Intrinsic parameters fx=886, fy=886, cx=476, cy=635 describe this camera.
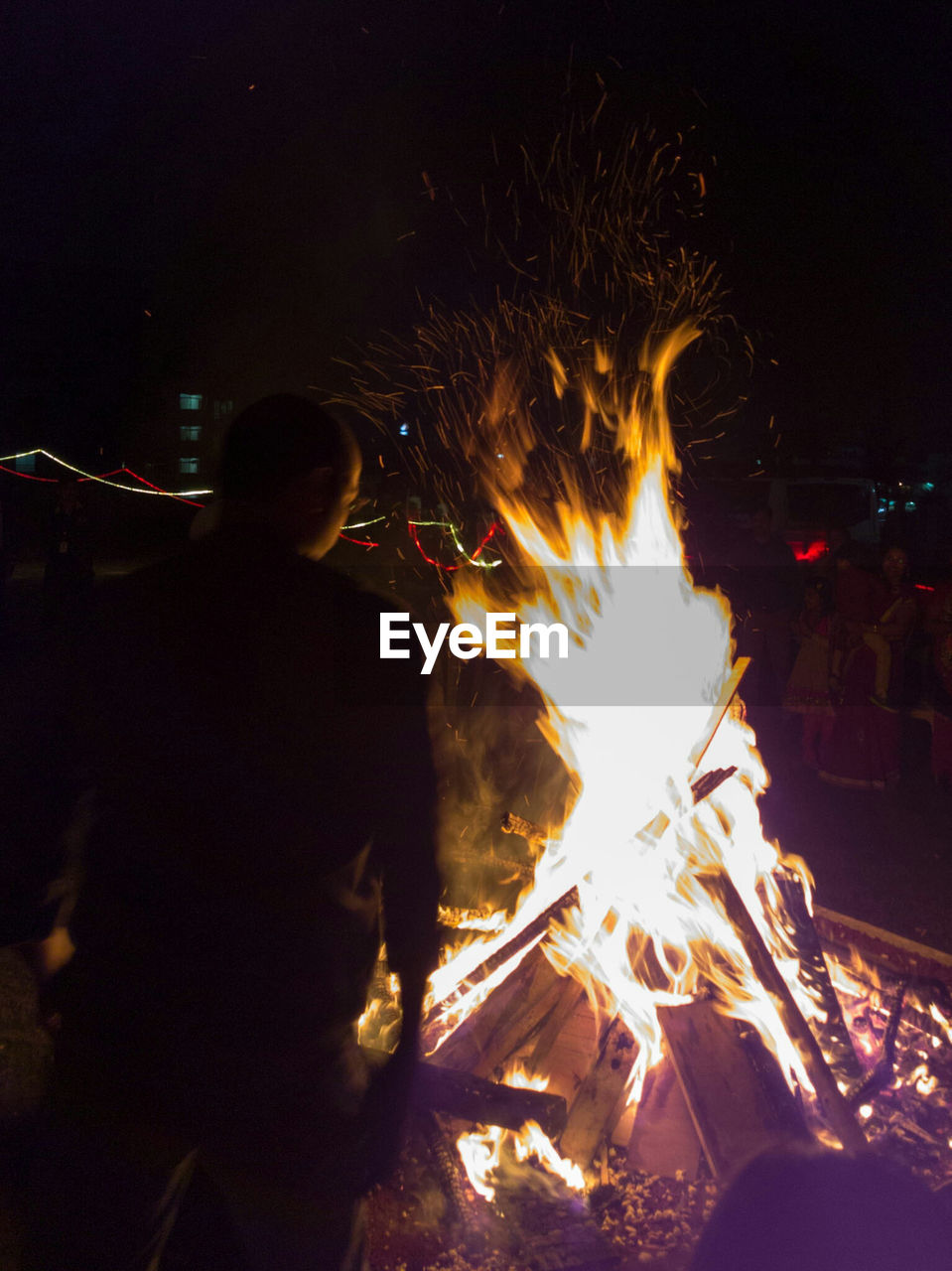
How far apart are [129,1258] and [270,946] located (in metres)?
Result: 0.69

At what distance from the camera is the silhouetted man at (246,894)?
1585mm

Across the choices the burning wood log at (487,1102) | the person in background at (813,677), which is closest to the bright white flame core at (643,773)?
the burning wood log at (487,1102)

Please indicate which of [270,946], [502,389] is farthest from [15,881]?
[502,389]

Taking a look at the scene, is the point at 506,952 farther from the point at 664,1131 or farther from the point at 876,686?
the point at 876,686

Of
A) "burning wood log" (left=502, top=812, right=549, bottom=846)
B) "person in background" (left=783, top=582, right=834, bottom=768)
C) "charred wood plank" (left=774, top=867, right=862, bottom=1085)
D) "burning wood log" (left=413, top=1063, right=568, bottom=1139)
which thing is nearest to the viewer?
"burning wood log" (left=413, top=1063, right=568, bottom=1139)

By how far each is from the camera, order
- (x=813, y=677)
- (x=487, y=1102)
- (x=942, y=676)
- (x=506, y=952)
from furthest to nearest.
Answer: (x=813, y=677), (x=942, y=676), (x=506, y=952), (x=487, y=1102)

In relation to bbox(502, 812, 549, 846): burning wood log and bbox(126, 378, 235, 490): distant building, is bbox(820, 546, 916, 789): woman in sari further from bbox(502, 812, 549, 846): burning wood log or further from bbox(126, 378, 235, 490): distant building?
bbox(126, 378, 235, 490): distant building

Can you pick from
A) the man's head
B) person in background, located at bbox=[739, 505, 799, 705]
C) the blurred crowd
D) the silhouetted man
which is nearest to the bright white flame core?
the silhouetted man

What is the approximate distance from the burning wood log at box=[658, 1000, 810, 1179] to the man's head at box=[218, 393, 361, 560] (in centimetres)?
208

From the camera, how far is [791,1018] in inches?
108

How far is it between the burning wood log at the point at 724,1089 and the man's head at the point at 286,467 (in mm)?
2078

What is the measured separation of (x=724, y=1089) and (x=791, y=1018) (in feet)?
1.01

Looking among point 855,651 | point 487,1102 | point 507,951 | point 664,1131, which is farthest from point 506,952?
point 855,651

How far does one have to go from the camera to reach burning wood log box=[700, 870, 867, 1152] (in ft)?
8.47
